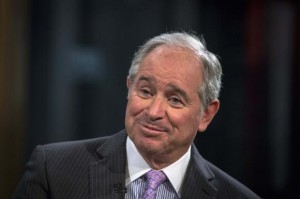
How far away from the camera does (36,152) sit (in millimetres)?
1688

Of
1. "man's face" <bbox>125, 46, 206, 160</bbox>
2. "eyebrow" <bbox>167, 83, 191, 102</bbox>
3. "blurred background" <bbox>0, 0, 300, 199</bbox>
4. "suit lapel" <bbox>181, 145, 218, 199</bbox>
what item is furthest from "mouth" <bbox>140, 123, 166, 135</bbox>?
"blurred background" <bbox>0, 0, 300, 199</bbox>

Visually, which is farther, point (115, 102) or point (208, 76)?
point (115, 102)

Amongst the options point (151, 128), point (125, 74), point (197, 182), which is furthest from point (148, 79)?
Result: point (125, 74)

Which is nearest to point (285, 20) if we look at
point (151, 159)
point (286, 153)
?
point (286, 153)

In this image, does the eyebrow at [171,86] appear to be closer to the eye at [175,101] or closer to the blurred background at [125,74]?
the eye at [175,101]

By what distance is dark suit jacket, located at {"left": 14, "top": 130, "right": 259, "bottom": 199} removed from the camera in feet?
5.38

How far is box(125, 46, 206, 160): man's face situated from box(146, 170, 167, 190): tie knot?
7 cm

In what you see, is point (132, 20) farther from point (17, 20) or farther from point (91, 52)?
point (17, 20)

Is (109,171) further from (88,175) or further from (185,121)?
(185,121)

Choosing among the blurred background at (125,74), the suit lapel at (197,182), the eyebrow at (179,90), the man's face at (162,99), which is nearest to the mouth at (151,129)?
the man's face at (162,99)

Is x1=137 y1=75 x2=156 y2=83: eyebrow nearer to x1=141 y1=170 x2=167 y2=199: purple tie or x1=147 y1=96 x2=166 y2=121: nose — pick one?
x1=147 y1=96 x2=166 y2=121: nose

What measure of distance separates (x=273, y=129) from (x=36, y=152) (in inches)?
58.3

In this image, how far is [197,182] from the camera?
1.79m

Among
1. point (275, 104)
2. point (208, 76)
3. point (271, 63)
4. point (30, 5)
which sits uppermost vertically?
point (30, 5)
